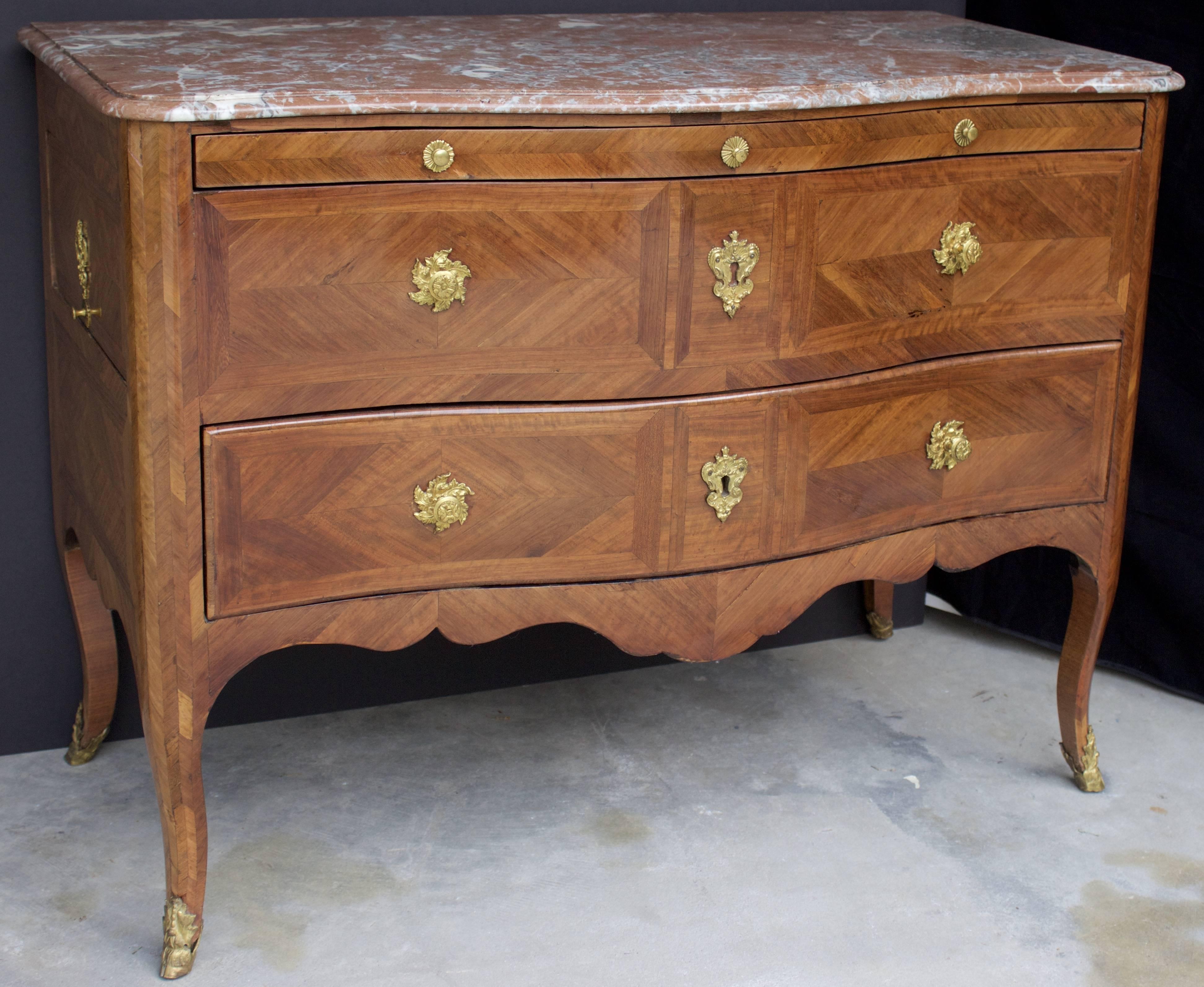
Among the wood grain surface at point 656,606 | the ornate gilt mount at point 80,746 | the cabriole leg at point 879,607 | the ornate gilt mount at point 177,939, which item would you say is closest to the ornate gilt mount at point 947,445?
the wood grain surface at point 656,606

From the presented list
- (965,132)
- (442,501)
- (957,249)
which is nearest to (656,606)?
(442,501)

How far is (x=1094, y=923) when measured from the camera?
2.39 metres

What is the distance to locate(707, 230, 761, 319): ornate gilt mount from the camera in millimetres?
2146

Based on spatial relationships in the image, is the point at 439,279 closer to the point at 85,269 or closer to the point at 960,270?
the point at 85,269

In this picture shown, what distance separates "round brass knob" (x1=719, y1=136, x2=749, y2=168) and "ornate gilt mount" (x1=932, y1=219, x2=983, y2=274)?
385mm

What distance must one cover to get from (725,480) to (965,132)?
0.62m

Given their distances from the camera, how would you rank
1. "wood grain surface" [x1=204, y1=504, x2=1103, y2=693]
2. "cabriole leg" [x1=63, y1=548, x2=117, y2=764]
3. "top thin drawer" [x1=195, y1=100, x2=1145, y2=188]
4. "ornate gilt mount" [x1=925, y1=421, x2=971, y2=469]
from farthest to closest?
"cabriole leg" [x1=63, y1=548, x2=117, y2=764] → "ornate gilt mount" [x1=925, y1=421, x2=971, y2=469] → "wood grain surface" [x1=204, y1=504, x2=1103, y2=693] → "top thin drawer" [x1=195, y1=100, x2=1145, y2=188]

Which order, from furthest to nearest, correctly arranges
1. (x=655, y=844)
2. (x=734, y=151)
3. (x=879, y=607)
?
(x=879, y=607)
(x=655, y=844)
(x=734, y=151)

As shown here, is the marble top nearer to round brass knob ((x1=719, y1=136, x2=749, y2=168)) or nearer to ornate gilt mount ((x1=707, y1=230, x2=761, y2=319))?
round brass knob ((x1=719, y1=136, x2=749, y2=168))

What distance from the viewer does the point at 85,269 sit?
2.20 metres

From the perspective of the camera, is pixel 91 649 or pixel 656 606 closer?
pixel 656 606

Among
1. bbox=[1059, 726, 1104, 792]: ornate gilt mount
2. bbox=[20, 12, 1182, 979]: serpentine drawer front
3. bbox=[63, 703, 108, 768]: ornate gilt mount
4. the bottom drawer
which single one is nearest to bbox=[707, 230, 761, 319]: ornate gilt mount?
bbox=[20, 12, 1182, 979]: serpentine drawer front

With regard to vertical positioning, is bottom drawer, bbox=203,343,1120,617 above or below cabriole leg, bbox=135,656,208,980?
above

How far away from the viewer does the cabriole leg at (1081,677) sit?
2.71 meters
